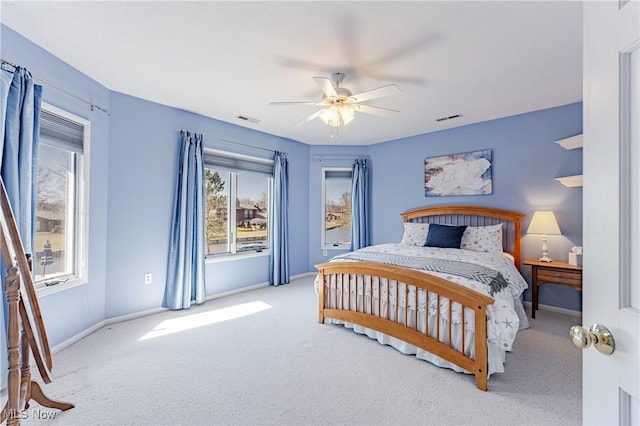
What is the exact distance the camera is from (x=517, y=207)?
3773 millimetres

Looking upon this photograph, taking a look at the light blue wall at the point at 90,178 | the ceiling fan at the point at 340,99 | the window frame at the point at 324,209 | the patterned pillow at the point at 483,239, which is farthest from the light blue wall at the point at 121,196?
the patterned pillow at the point at 483,239

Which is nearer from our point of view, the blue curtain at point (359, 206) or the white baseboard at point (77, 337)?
the white baseboard at point (77, 337)

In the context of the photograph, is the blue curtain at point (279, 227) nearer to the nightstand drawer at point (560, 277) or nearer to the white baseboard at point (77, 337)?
the white baseboard at point (77, 337)

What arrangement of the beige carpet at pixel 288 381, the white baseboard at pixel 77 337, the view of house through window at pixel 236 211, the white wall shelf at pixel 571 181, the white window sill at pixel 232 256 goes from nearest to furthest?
1. the beige carpet at pixel 288 381
2. the white baseboard at pixel 77 337
3. the white wall shelf at pixel 571 181
4. the white window sill at pixel 232 256
5. the view of house through window at pixel 236 211

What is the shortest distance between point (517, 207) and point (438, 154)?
1352 mm

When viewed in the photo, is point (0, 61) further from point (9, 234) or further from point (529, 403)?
point (529, 403)

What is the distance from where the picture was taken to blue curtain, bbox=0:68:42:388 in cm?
191

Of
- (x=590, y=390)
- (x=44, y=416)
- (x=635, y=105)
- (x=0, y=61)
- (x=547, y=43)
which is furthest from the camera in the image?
(x=547, y=43)

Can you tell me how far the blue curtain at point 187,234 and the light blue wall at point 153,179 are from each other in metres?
0.11

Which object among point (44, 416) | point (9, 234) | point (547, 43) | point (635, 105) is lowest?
point (44, 416)

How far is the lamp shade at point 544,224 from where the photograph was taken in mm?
3277

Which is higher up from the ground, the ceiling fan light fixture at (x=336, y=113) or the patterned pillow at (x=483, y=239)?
the ceiling fan light fixture at (x=336, y=113)

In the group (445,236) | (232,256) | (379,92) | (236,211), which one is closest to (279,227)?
(236,211)

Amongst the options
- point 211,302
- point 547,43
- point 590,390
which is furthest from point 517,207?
point 211,302
